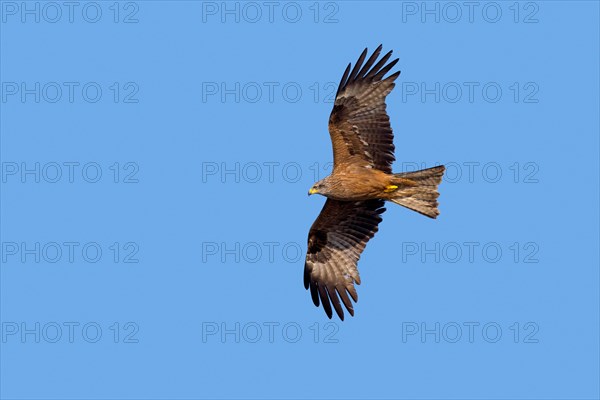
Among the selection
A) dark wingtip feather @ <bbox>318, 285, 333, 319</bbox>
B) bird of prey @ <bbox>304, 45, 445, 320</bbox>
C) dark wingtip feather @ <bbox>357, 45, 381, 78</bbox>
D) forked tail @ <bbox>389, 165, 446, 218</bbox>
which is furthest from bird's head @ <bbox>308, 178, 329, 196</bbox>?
dark wingtip feather @ <bbox>318, 285, 333, 319</bbox>

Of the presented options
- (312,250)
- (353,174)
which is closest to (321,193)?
(353,174)

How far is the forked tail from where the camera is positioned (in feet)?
50.3

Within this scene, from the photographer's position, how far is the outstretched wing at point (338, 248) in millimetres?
16219

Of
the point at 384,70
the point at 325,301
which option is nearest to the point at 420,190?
the point at 384,70

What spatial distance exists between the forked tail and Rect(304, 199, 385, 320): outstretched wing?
0.73 metres

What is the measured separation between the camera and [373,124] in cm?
1539

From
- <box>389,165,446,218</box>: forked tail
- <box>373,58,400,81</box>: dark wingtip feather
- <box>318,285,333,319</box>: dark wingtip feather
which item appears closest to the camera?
<box>389,165,446,218</box>: forked tail

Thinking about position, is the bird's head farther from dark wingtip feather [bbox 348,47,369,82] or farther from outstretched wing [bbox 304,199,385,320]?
dark wingtip feather [bbox 348,47,369,82]

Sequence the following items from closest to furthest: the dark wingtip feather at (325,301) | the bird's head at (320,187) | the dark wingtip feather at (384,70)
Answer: the bird's head at (320,187) < the dark wingtip feather at (384,70) < the dark wingtip feather at (325,301)

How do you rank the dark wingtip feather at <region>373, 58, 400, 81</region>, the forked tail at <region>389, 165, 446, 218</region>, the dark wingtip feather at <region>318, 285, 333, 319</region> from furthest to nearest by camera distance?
the dark wingtip feather at <region>318, 285, 333, 319</region> → the dark wingtip feather at <region>373, 58, 400, 81</region> → the forked tail at <region>389, 165, 446, 218</region>

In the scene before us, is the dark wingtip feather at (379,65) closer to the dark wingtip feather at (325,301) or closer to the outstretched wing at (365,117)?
the outstretched wing at (365,117)

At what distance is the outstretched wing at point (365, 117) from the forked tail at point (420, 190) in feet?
0.99

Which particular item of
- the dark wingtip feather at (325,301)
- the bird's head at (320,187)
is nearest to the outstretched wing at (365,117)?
the bird's head at (320,187)

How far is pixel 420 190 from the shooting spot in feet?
50.6
